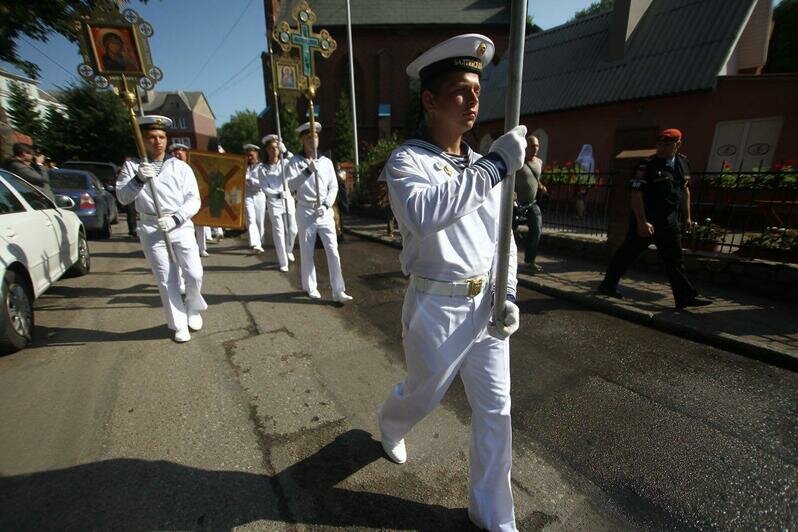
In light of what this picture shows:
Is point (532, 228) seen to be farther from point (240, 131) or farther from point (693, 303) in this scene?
point (240, 131)

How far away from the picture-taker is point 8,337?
12.2 feet

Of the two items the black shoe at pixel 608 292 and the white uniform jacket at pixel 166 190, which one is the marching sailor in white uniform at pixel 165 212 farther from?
the black shoe at pixel 608 292

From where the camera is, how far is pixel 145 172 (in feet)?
12.4

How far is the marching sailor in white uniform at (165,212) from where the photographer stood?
3.93 m

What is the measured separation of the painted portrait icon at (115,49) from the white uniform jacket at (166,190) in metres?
0.97

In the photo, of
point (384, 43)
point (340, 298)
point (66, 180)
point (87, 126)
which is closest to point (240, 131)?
point (87, 126)

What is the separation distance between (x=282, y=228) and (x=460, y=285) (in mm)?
6159

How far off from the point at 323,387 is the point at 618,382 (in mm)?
2495

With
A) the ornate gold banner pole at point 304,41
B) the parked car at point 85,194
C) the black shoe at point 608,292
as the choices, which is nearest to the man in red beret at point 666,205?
the black shoe at point 608,292

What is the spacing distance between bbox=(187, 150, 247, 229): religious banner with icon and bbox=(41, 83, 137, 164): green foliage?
3159 centimetres

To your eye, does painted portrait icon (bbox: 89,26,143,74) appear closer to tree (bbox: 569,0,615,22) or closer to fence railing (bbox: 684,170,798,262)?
fence railing (bbox: 684,170,798,262)

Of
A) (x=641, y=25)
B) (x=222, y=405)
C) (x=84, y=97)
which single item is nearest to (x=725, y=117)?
(x=641, y=25)

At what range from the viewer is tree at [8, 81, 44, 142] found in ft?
89.8

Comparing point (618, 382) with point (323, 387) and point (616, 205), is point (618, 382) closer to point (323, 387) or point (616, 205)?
point (323, 387)
